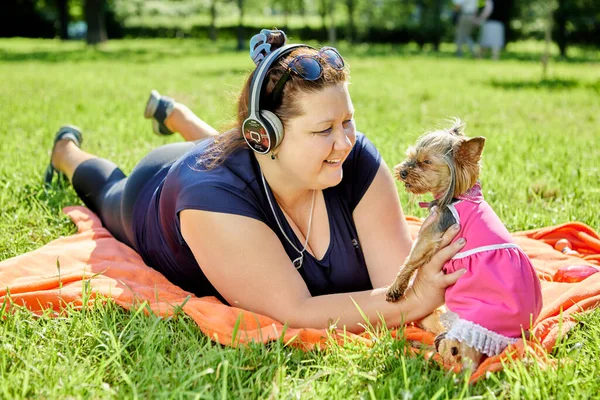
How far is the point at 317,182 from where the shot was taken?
3164 mm

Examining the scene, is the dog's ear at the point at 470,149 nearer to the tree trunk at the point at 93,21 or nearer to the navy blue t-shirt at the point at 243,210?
the navy blue t-shirt at the point at 243,210

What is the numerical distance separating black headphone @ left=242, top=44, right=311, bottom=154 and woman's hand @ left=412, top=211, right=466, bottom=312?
77 centimetres

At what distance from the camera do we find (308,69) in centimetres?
299

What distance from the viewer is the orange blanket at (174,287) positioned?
3012 mm

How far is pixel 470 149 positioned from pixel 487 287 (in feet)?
1.84

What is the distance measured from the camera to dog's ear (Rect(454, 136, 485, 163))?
101 inches

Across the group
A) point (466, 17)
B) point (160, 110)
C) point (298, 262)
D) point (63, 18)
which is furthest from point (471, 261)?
point (63, 18)

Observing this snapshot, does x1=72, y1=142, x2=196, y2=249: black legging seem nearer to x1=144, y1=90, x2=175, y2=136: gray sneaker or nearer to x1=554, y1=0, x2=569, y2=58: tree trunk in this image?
x1=144, y1=90, x2=175, y2=136: gray sneaker

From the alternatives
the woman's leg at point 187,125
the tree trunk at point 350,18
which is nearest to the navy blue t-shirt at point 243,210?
the woman's leg at point 187,125

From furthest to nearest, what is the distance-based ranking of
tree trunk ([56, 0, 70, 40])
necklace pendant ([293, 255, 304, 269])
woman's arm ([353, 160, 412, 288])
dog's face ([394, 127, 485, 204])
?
tree trunk ([56, 0, 70, 40]) → woman's arm ([353, 160, 412, 288]) → necklace pendant ([293, 255, 304, 269]) → dog's face ([394, 127, 485, 204])

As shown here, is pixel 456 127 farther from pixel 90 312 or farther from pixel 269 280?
pixel 90 312

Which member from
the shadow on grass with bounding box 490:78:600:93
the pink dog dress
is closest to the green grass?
the shadow on grass with bounding box 490:78:600:93

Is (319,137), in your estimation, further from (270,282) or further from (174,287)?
(174,287)

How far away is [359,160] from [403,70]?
13439 mm
